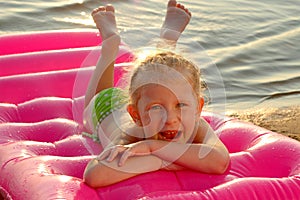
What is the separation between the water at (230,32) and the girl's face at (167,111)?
1.68m

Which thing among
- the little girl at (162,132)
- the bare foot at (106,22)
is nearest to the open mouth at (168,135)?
the little girl at (162,132)

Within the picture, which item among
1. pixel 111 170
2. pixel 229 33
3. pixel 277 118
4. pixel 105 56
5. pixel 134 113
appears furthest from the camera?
pixel 229 33

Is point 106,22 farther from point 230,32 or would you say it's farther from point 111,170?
point 230,32

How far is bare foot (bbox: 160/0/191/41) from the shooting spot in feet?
11.3

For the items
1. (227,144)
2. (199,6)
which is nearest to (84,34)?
(227,144)

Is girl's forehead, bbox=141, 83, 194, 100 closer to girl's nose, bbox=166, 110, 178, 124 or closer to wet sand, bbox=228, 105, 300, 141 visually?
girl's nose, bbox=166, 110, 178, 124

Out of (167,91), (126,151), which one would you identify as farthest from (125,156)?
(167,91)

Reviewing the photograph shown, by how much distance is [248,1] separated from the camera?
6836mm

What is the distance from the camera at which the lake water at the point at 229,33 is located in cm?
487

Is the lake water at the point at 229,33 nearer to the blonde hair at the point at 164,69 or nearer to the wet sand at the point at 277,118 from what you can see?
the wet sand at the point at 277,118

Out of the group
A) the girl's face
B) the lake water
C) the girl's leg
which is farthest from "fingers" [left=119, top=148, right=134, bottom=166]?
the lake water

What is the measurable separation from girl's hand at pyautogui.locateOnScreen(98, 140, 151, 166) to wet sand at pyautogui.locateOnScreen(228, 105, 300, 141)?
179cm

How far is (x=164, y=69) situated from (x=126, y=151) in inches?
13.3

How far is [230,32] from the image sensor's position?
238 inches
